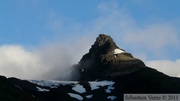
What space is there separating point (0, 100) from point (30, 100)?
2399 centimetres

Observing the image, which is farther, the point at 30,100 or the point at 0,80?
the point at 0,80

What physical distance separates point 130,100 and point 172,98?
1004 cm

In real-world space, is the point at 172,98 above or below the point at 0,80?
below

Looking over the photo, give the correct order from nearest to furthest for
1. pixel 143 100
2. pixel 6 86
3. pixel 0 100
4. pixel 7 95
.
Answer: pixel 143 100, pixel 0 100, pixel 7 95, pixel 6 86

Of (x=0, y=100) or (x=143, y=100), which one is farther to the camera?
(x=0, y=100)

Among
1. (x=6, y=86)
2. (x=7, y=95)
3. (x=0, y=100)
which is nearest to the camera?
(x=0, y=100)

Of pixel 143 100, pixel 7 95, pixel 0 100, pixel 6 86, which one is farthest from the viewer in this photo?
pixel 6 86

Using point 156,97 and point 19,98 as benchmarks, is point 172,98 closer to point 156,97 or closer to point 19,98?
point 156,97

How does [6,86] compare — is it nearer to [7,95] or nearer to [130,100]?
[7,95]

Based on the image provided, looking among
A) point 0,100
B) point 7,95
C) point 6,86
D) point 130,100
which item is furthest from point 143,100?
point 6,86

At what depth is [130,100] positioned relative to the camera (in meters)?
81.3

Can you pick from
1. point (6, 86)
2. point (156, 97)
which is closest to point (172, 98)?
point (156, 97)

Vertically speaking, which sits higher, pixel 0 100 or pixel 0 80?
pixel 0 80

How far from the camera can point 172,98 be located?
84.6 m
